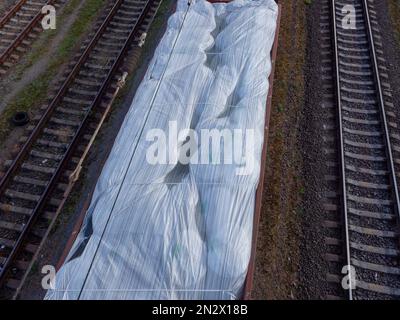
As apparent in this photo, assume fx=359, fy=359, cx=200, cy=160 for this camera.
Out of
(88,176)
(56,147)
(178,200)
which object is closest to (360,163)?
(178,200)

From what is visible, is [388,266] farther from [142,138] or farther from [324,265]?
[142,138]

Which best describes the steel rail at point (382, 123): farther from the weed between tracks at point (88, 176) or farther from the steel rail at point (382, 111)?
the weed between tracks at point (88, 176)

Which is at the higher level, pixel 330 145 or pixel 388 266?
pixel 330 145

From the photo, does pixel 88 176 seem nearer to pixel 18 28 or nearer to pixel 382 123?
pixel 18 28

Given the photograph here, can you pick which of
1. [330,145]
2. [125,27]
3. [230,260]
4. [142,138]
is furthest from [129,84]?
[230,260]

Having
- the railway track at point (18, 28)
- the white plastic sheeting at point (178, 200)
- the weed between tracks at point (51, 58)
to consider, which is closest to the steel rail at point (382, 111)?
the white plastic sheeting at point (178, 200)

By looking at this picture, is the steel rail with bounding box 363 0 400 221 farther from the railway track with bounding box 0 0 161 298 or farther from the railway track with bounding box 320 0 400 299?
the railway track with bounding box 0 0 161 298
